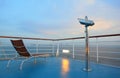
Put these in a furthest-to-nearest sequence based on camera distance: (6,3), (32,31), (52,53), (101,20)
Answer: (32,31), (6,3), (101,20), (52,53)

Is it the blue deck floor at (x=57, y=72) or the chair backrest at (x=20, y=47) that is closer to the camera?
the blue deck floor at (x=57, y=72)

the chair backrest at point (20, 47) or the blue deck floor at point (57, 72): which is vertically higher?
the chair backrest at point (20, 47)

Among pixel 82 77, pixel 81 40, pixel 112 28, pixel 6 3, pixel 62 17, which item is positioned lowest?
pixel 82 77

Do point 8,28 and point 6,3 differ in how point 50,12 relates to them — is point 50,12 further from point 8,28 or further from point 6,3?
point 8,28

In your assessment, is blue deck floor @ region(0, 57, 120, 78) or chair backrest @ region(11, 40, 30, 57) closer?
blue deck floor @ region(0, 57, 120, 78)

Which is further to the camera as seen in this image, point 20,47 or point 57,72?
point 20,47

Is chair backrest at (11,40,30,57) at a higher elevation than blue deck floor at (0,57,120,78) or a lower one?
higher

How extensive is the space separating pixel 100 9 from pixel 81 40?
2.54m

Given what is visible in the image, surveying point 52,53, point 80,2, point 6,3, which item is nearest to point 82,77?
point 52,53

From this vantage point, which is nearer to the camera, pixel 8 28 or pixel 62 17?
pixel 62 17

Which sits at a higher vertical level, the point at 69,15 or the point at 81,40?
the point at 69,15

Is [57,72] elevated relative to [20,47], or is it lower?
lower

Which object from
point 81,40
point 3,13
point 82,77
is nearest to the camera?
point 82,77

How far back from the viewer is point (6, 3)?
758 cm
